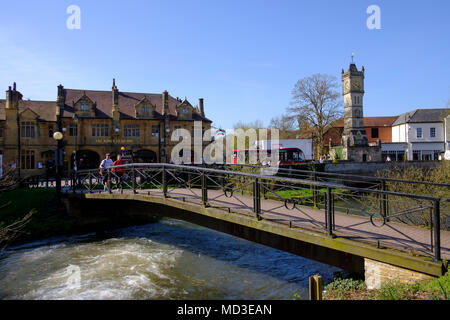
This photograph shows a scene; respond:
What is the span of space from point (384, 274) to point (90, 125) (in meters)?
39.2

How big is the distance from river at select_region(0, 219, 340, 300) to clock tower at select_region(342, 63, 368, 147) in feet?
127

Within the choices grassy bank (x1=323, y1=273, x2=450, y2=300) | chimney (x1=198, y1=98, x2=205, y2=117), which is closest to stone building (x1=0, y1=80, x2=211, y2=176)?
chimney (x1=198, y1=98, x2=205, y2=117)

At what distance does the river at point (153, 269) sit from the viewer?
9.31 m

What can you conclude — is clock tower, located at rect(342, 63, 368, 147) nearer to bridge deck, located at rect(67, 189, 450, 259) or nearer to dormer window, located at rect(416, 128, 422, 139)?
dormer window, located at rect(416, 128, 422, 139)

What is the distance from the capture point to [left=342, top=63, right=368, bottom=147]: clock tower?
48.0m

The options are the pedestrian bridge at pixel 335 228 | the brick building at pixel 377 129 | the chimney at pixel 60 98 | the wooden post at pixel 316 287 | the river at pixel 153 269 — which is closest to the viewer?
the wooden post at pixel 316 287

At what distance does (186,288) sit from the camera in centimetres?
955

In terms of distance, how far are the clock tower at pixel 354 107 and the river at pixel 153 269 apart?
1524 inches

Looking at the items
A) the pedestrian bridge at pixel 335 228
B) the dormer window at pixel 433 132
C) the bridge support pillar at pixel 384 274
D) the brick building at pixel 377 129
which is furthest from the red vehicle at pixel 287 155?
the dormer window at pixel 433 132

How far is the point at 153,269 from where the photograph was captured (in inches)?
444

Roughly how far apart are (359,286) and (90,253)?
11.3 m

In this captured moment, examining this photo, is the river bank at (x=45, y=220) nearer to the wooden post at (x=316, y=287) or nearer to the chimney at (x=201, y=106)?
the wooden post at (x=316, y=287)
